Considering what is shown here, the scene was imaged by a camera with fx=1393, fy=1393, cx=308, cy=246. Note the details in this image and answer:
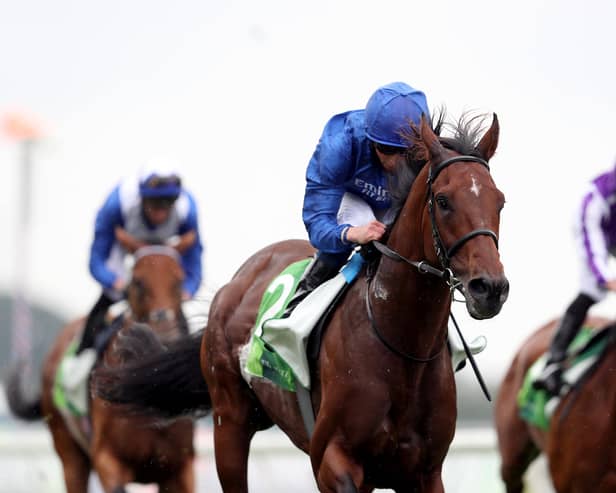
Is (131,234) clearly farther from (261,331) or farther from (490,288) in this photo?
(490,288)

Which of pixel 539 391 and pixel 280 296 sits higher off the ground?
pixel 280 296

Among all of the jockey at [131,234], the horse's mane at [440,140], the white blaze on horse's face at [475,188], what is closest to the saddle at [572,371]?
the jockey at [131,234]

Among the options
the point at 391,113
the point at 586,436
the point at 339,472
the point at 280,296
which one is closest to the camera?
the point at 339,472

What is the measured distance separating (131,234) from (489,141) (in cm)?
376

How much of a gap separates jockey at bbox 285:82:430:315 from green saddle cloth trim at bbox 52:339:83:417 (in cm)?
303

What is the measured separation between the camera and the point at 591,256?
20.7ft

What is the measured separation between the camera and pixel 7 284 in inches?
813

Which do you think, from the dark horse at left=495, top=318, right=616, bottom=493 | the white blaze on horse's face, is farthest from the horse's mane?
the dark horse at left=495, top=318, right=616, bottom=493

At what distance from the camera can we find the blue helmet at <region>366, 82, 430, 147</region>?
4535 millimetres

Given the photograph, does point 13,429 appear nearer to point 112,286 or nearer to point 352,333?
point 112,286

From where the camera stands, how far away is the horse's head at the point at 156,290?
7.05 meters

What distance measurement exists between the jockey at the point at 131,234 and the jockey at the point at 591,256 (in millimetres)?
2043

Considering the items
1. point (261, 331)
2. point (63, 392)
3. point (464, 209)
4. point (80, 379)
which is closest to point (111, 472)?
point (80, 379)

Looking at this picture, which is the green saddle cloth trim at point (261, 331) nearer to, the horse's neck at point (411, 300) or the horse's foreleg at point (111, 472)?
the horse's neck at point (411, 300)
